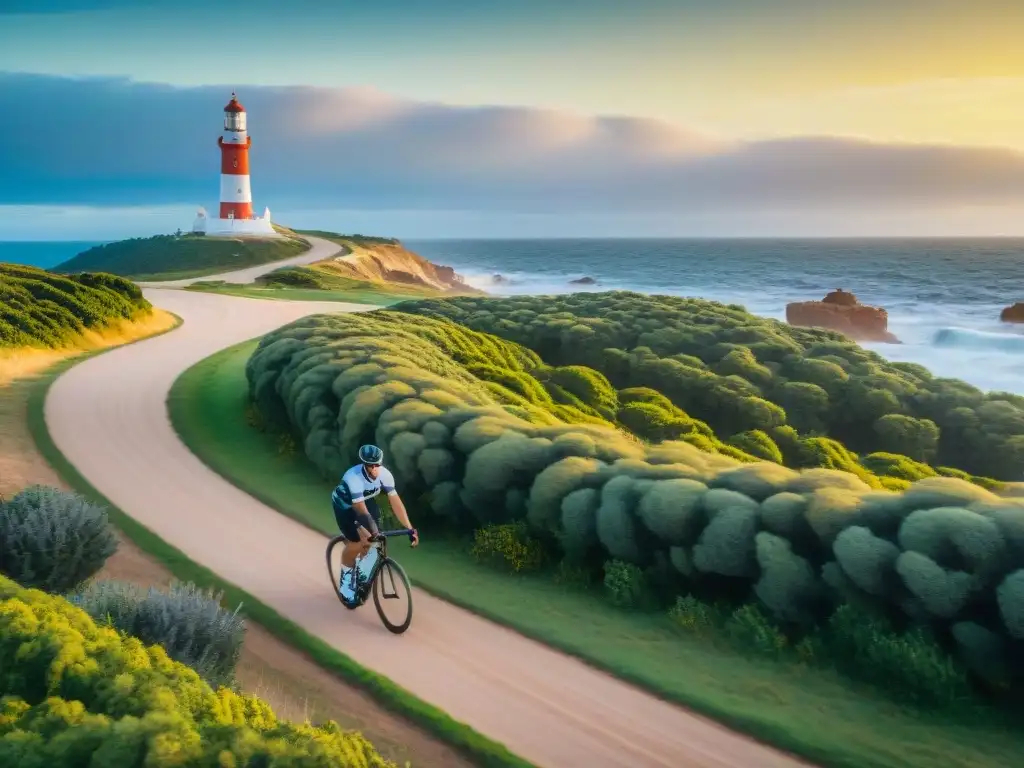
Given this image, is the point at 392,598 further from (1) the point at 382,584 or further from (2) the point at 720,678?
(2) the point at 720,678

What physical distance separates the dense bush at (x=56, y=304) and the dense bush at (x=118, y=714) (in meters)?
22.4

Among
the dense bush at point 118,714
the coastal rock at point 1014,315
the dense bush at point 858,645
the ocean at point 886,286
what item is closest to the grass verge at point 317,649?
the dense bush at point 118,714

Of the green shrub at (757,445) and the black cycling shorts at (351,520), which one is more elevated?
the black cycling shorts at (351,520)

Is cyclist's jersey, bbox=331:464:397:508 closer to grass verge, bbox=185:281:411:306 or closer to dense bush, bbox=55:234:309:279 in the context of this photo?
grass verge, bbox=185:281:411:306

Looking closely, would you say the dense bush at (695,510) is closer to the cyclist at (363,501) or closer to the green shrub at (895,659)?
the green shrub at (895,659)

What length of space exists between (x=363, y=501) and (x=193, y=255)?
72.4m

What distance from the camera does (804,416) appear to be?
24.4 meters

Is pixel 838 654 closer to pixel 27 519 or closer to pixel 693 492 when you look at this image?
pixel 693 492

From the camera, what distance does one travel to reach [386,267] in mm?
90500

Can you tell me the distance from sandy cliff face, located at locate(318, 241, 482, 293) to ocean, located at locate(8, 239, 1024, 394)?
17.8 metres

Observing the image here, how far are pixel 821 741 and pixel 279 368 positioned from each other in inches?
593

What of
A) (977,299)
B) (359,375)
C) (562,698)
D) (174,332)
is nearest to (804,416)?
(359,375)

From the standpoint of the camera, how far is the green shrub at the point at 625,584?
35.1 feet

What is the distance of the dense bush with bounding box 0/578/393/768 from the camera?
466cm
